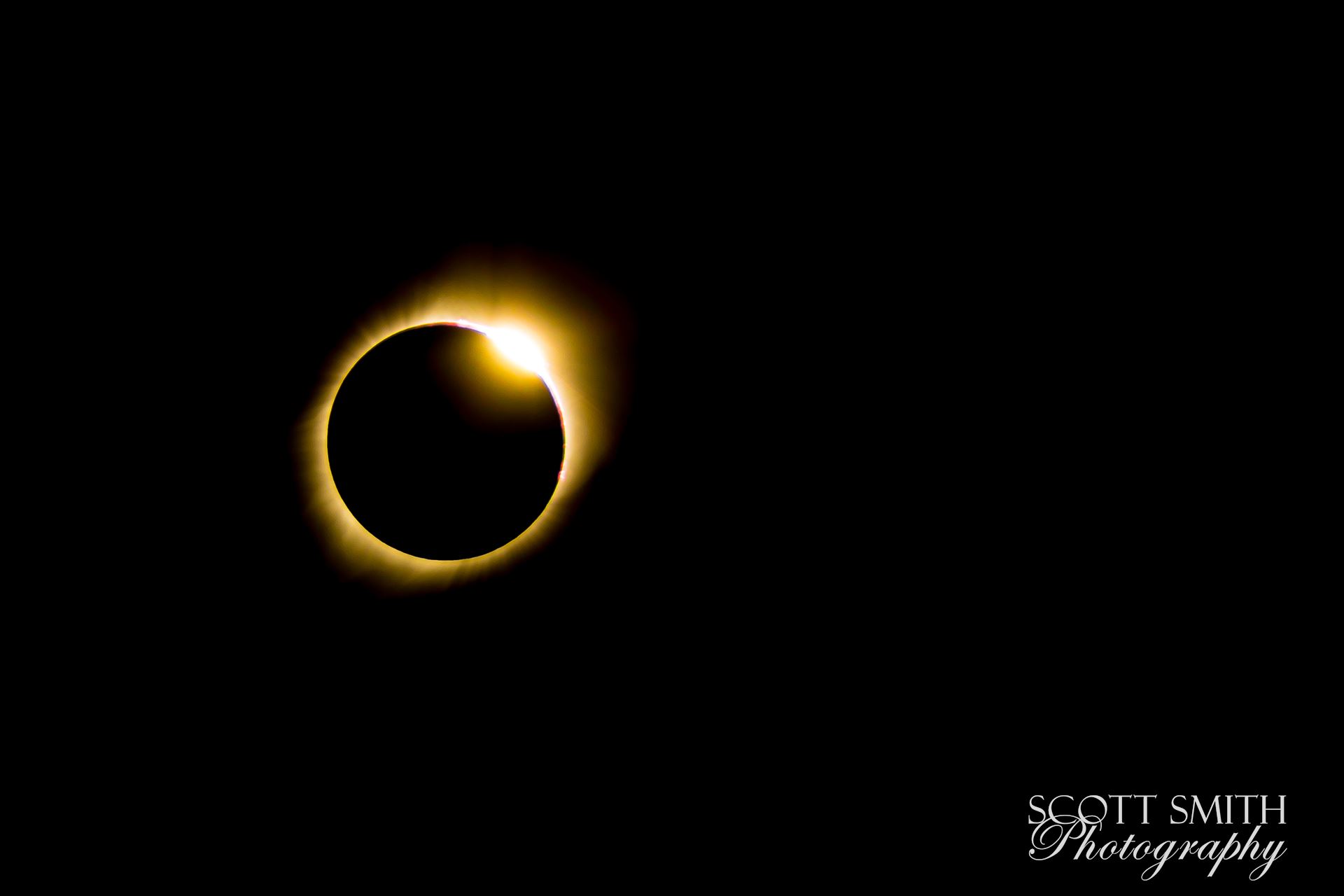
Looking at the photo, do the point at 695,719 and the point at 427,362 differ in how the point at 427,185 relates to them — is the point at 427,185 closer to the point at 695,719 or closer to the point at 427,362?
the point at 427,362

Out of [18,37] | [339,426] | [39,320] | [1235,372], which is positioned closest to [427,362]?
[339,426]

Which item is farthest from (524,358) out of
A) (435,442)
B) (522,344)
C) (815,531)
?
(815,531)

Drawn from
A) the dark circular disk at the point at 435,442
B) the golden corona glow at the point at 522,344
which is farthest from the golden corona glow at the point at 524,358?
the dark circular disk at the point at 435,442

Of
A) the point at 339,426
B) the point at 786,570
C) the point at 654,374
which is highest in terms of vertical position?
the point at 654,374

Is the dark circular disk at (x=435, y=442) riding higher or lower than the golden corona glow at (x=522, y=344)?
lower

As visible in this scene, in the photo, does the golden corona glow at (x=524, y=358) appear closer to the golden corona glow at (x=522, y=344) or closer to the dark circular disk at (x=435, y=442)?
the golden corona glow at (x=522, y=344)

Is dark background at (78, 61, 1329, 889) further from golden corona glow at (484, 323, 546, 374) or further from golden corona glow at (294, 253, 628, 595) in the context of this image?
golden corona glow at (484, 323, 546, 374)
